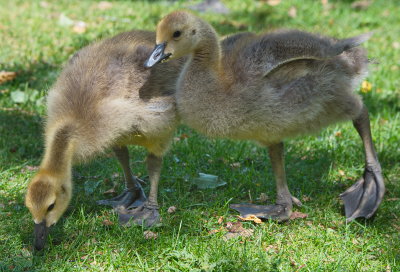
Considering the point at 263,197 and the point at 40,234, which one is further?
the point at 263,197

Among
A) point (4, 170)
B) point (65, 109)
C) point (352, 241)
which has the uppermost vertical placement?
point (65, 109)

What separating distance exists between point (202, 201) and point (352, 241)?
46.5 inches

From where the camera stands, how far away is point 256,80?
3693 mm

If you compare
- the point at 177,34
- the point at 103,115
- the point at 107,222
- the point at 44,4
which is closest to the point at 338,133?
the point at 177,34

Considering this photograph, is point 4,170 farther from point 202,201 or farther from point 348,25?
point 348,25

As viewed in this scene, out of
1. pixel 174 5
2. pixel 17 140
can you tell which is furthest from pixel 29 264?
pixel 174 5

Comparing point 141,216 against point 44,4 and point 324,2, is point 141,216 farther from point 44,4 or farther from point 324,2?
point 324,2

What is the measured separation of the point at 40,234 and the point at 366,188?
2.48 m

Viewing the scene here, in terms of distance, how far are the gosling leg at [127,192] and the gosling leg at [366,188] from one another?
5.34 ft

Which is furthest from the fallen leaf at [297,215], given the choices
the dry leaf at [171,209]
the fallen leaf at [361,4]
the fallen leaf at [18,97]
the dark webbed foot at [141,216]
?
the fallen leaf at [361,4]

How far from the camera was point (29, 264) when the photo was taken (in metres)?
3.41

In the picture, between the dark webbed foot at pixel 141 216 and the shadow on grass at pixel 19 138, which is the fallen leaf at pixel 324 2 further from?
the dark webbed foot at pixel 141 216

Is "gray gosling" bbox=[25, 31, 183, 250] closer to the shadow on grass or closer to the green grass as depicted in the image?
the green grass

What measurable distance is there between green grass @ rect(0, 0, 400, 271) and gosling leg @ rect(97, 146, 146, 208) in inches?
6.7
